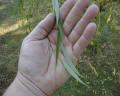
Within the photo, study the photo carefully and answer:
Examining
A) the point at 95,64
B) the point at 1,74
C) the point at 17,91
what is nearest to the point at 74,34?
the point at 17,91

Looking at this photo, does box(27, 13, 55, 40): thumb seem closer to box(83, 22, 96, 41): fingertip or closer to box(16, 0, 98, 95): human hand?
box(16, 0, 98, 95): human hand

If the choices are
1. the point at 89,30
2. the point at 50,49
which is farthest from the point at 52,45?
the point at 89,30

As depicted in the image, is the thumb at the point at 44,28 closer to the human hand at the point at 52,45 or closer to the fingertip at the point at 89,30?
the human hand at the point at 52,45

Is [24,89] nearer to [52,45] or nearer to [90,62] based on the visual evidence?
[52,45]

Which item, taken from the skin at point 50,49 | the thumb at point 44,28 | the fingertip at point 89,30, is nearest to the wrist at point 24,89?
the skin at point 50,49

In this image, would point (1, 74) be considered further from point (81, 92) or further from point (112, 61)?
point (112, 61)

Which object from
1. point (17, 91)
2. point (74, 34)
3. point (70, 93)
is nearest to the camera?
point (74, 34)

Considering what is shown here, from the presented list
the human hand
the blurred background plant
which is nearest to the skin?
the human hand
